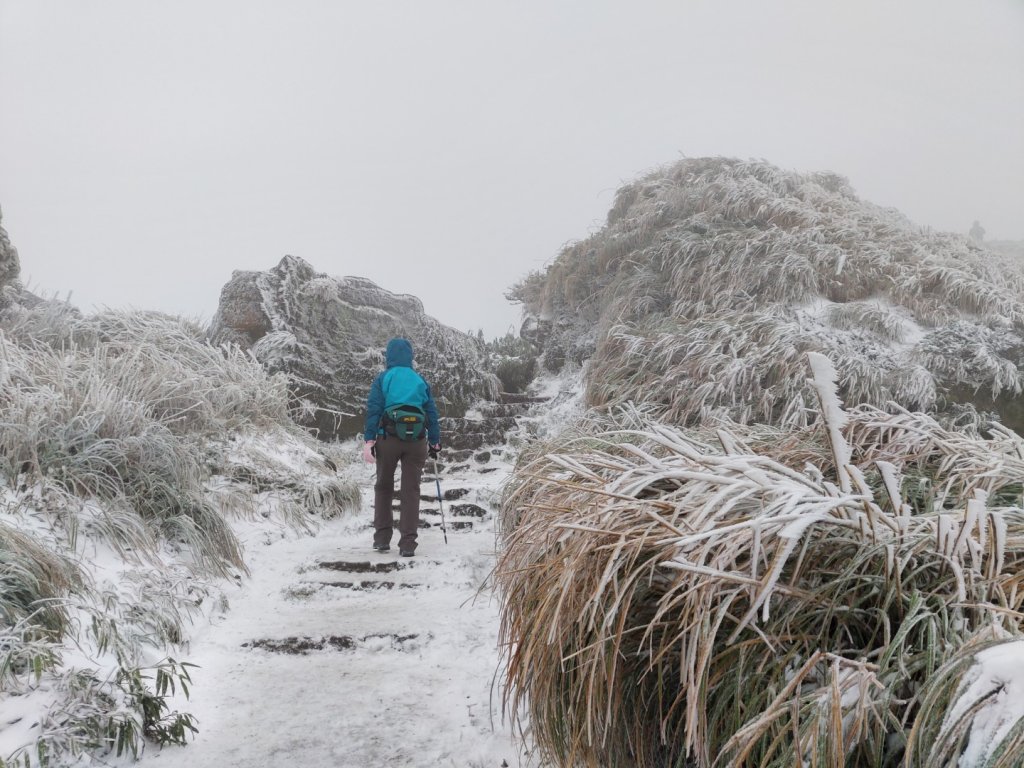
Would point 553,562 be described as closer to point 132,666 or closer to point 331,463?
point 132,666

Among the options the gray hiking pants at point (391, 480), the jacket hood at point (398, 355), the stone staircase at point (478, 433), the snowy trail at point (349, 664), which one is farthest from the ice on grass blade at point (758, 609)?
the stone staircase at point (478, 433)

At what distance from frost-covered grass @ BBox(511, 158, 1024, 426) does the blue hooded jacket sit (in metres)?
1.53

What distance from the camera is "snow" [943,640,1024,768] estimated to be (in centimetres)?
105

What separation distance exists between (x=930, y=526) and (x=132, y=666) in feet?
9.54

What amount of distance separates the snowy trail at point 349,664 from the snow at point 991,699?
60.0 inches

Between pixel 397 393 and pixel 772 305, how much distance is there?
146 inches

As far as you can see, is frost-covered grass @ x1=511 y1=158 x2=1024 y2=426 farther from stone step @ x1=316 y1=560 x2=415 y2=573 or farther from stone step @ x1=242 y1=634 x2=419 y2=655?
stone step @ x1=242 y1=634 x2=419 y2=655

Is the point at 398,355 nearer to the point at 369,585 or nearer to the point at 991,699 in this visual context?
the point at 369,585

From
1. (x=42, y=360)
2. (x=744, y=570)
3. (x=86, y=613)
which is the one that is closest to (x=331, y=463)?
(x=42, y=360)

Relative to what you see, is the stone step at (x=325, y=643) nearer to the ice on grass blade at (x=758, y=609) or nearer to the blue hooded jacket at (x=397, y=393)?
the ice on grass blade at (x=758, y=609)

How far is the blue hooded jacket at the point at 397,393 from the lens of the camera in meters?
4.77

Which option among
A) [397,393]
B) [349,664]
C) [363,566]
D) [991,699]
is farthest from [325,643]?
[991,699]

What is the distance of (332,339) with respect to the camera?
8.63m

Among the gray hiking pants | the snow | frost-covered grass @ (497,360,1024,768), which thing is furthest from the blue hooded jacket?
the snow
